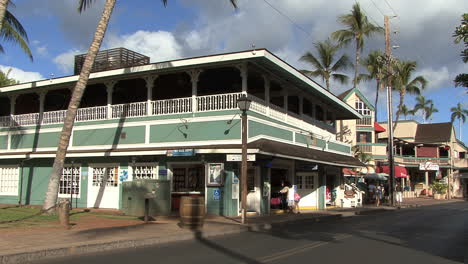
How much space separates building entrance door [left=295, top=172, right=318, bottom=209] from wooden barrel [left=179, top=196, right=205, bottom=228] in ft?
39.3

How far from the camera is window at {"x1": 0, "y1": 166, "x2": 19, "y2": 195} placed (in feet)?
79.8

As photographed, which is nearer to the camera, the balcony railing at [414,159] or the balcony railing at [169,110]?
the balcony railing at [169,110]

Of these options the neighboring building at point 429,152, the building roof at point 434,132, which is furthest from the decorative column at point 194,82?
the building roof at point 434,132

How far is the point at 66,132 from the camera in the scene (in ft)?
54.1

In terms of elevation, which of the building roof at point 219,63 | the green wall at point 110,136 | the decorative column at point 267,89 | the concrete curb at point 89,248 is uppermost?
the building roof at point 219,63

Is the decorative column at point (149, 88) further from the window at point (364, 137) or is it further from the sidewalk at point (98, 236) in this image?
the window at point (364, 137)

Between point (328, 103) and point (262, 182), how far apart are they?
9.66m

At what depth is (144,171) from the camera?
67.6 ft

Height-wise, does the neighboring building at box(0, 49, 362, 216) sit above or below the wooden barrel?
above

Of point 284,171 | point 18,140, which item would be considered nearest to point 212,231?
point 284,171

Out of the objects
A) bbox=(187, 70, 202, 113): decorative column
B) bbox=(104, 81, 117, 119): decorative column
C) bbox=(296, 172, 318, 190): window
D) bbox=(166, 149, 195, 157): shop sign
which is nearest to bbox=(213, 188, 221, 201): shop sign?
bbox=(166, 149, 195, 157): shop sign

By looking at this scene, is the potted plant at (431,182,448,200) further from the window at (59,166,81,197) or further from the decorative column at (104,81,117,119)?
the window at (59,166,81,197)

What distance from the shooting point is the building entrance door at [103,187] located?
21.3 m

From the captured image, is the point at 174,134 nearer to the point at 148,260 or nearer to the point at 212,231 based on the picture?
the point at 212,231
